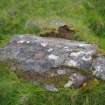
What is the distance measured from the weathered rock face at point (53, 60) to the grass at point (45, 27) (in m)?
0.14

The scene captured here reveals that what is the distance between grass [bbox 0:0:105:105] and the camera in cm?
482

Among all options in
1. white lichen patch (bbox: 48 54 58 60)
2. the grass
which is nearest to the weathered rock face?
white lichen patch (bbox: 48 54 58 60)

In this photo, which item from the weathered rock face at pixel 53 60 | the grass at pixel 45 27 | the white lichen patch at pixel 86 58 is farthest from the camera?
the white lichen patch at pixel 86 58

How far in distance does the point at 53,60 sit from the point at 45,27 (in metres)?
1.05

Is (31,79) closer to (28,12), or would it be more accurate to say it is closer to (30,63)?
(30,63)

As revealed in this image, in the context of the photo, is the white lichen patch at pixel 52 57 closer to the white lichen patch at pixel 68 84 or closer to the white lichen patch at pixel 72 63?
the white lichen patch at pixel 72 63

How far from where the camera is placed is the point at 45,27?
20.0 feet

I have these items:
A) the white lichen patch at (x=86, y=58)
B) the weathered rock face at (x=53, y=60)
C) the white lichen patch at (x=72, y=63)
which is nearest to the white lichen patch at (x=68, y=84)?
the weathered rock face at (x=53, y=60)

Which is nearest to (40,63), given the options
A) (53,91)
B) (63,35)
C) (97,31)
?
(53,91)

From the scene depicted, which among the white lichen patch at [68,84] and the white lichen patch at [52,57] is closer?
the white lichen patch at [68,84]

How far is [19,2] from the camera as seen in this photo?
22.7ft

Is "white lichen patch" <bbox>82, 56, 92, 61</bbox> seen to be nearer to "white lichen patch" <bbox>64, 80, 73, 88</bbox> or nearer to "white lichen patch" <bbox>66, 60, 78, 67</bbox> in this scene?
"white lichen patch" <bbox>66, 60, 78, 67</bbox>

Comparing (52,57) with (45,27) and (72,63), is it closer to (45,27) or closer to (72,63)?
(72,63)

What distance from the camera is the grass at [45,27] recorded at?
4816mm
